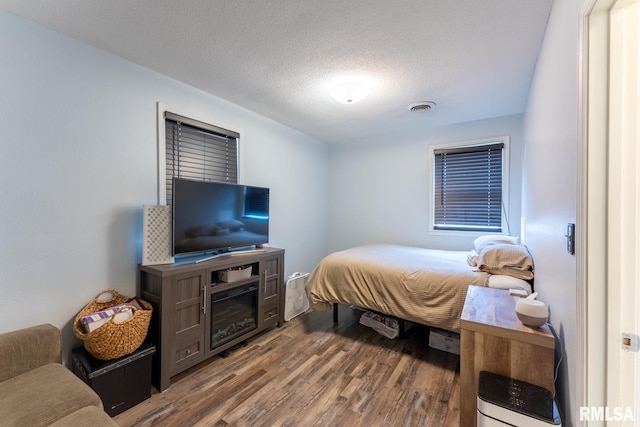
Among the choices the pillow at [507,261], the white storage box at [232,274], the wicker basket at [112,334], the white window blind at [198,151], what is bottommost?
the wicker basket at [112,334]

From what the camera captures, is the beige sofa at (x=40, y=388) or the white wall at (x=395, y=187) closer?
the beige sofa at (x=40, y=388)

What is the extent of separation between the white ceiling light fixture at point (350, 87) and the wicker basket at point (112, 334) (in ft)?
7.44

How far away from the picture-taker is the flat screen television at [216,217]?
215 centimetres

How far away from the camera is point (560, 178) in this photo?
118 centimetres

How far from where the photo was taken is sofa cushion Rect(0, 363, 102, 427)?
114 cm

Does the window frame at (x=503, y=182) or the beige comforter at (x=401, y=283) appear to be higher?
the window frame at (x=503, y=182)

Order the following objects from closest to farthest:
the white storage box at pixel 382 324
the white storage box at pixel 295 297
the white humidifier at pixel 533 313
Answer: the white humidifier at pixel 533 313 < the white storage box at pixel 382 324 < the white storage box at pixel 295 297

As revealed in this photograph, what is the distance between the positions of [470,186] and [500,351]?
2.61 meters

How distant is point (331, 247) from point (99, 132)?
11.0 feet

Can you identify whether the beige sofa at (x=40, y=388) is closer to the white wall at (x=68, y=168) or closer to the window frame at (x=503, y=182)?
the white wall at (x=68, y=168)

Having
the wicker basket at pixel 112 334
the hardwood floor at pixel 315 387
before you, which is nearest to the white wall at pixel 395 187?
the hardwood floor at pixel 315 387

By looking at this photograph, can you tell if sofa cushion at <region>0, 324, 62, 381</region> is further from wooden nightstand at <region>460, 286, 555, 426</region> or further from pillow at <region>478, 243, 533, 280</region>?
pillow at <region>478, 243, 533, 280</region>

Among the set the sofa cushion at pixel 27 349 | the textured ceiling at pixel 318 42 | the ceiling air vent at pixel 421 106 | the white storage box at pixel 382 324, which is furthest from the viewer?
the ceiling air vent at pixel 421 106

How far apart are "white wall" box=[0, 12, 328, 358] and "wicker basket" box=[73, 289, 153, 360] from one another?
112mm
